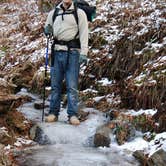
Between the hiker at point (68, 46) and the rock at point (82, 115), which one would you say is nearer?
the hiker at point (68, 46)

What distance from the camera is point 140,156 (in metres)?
6.05

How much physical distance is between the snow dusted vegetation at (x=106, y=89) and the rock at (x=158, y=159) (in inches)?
Answer: 2.4

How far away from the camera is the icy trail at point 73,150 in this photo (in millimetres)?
5855

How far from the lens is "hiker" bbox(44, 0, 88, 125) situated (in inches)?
293

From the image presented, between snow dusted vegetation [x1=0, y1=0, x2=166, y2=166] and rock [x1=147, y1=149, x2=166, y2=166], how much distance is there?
2.4 inches

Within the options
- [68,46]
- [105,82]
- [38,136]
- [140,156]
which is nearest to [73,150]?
[38,136]

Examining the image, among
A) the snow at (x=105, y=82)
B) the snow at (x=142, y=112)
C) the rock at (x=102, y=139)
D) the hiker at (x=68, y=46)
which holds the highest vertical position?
the hiker at (x=68, y=46)

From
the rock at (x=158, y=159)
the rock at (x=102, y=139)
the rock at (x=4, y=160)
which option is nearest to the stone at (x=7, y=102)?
the rock at (x=4, y=160)

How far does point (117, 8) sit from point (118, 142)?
18.7 ft

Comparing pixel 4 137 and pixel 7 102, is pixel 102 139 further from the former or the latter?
pixel 7 102

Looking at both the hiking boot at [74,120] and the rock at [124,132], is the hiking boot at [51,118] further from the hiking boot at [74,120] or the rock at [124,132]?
the rock at [124,132]

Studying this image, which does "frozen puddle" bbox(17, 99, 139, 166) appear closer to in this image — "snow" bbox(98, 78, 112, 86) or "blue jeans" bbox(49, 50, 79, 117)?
"blue jeans" bbox(49, 50, 79, 117)

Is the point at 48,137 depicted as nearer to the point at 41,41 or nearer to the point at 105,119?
the point at 105,119

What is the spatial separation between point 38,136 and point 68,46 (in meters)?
1.70
